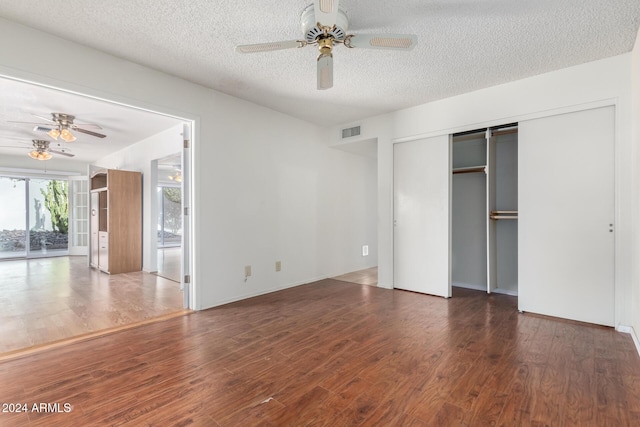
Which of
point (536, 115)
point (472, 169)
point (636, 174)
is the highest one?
point (536, 115)

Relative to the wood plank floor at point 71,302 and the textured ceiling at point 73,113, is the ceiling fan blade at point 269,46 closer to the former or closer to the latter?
the textured ceiling at point 73,113

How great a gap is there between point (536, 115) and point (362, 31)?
2196 millimetres

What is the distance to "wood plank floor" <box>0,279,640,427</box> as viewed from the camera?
1.61 meters

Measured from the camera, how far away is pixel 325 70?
87.9 inches

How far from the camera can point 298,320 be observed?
3.06 meters

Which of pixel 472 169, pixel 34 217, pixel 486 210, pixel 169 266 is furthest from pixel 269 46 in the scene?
pixel 34 217

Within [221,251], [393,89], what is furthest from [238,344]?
[393,89]

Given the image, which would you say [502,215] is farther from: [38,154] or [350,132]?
[38,154]

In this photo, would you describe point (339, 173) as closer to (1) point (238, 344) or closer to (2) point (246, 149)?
(2) point (246, 149)

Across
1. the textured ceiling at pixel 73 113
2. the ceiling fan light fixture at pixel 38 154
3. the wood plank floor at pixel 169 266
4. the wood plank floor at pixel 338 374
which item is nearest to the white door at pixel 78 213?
the textured ceiling at pixel 73 113

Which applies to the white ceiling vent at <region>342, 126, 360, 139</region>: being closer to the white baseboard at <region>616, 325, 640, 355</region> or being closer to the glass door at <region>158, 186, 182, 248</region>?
the white baseboard at <region>616, 325, 640, 355</region>

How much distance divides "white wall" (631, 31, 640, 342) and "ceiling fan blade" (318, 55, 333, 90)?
250 cm

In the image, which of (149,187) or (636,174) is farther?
(149,187)

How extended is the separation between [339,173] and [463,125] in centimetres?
220
